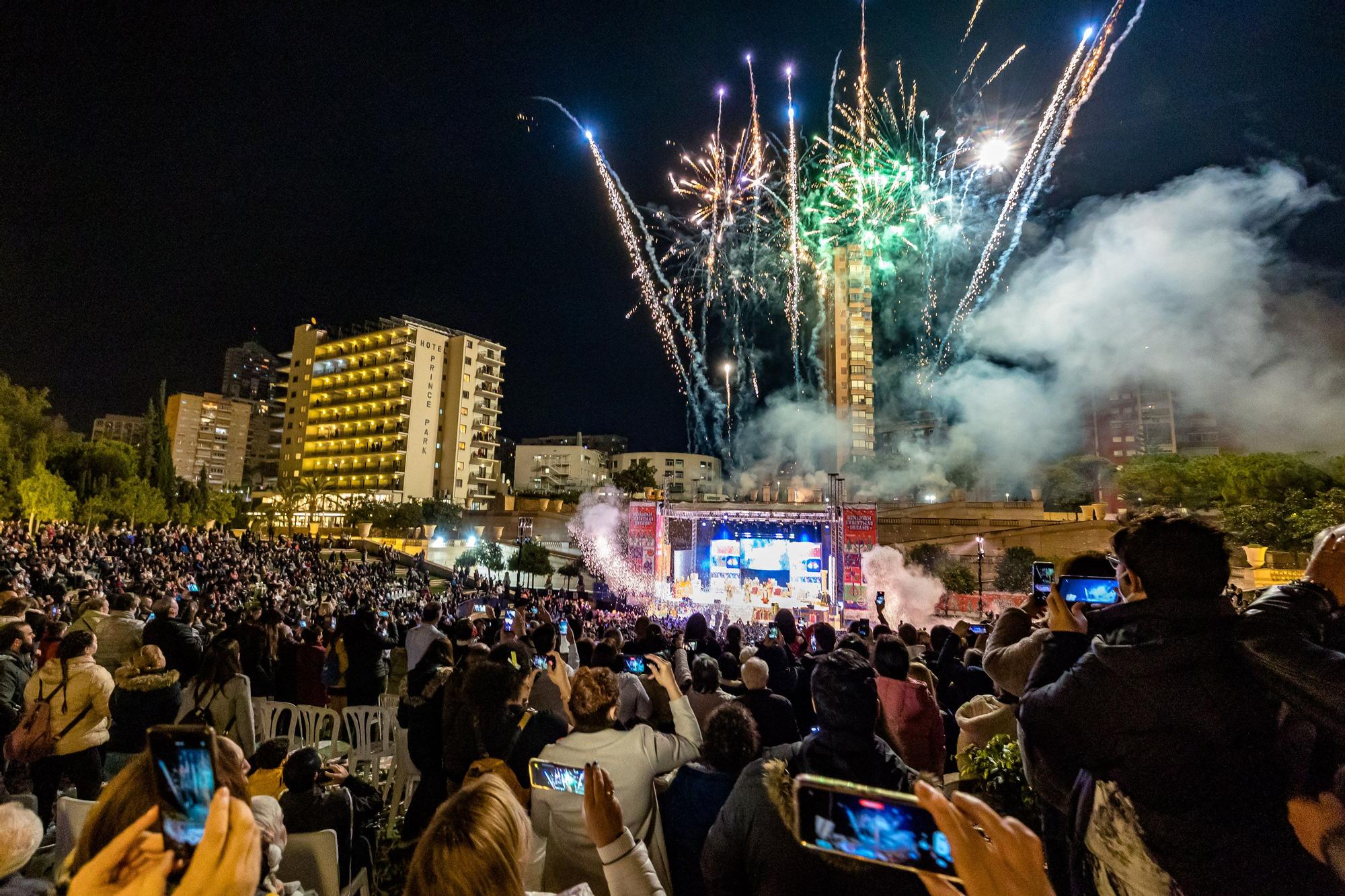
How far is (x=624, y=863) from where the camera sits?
5.37ft

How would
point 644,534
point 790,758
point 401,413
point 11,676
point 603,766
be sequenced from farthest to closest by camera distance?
point 401,413
point 644,534
point 11,676
point 603,766
point 790,758

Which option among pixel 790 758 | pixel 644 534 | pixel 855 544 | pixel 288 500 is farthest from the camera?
pixel 288 500

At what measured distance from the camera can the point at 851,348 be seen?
5469cm

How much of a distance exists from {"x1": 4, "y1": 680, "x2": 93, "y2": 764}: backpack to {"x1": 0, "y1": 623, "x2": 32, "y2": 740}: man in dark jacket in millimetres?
222

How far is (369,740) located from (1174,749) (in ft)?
17.1

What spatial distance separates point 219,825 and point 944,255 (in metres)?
46.7

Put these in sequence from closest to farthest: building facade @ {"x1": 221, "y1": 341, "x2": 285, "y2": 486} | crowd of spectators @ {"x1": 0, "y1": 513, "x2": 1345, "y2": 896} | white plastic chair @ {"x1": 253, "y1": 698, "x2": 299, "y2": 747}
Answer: crowd of spectators @ {"x1": 0, "y1": 513, "x2": 1345, "y2": 896}
white plastic chair @ {"x1": 253, "y1": 698, "x2": 299, "y2": 747}
building facade @ {"x1": 221, "y1": 341, "x2": 285, "y2": 486}

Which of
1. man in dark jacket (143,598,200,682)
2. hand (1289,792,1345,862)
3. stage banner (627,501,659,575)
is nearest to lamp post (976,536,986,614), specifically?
stage banner (627,501,659,575)

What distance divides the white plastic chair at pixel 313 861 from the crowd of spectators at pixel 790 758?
0.18m

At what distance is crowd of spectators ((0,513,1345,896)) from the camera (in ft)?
4.53

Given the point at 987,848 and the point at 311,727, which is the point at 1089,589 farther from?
the point at 311,727

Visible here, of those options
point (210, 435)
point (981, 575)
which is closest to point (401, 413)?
point (981, 575)

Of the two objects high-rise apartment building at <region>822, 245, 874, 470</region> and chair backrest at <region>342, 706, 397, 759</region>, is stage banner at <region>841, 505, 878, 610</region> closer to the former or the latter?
chair backrest at <region>342, 706, 397, 759</region>

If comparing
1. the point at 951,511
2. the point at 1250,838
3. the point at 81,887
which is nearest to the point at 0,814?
the point at 81,887
